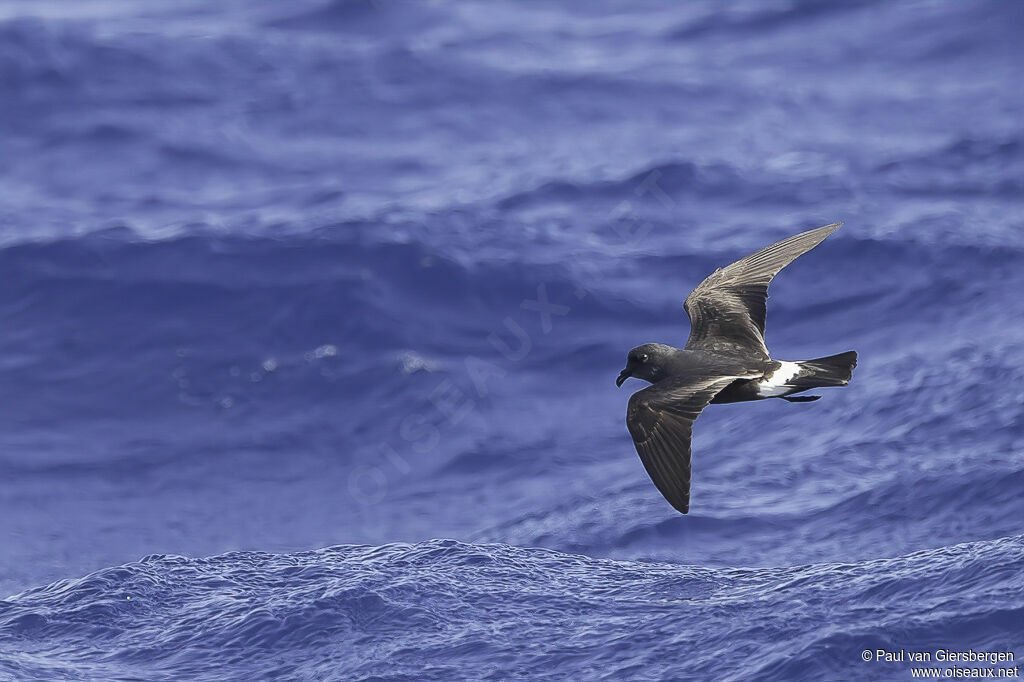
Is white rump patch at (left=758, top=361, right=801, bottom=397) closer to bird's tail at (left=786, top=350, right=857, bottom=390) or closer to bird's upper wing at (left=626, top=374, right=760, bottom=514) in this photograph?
bird's tail at (left=786, top=350, right=857, bottom=390)

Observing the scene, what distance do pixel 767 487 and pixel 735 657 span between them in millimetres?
3439

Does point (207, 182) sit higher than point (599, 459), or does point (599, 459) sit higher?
point (207, 182)

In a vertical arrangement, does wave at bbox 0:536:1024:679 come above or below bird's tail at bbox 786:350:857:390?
below

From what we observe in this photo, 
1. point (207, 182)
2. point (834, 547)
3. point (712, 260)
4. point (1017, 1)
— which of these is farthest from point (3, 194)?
point (1017, 1)

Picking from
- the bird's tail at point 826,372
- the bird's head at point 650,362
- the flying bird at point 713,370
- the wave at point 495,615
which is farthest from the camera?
the bird's head at point 650,362

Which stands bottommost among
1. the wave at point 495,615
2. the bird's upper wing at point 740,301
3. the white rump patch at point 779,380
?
the wave at point 495,615

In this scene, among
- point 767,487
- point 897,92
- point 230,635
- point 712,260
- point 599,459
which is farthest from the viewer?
point 897,92

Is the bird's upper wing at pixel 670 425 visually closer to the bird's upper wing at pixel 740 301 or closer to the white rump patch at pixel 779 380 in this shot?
the white rump patch at pixel 779 380

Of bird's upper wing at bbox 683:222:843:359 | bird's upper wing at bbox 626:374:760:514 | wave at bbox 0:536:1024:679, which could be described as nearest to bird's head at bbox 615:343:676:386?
bird's upper wing at bbox 626:374:760:514

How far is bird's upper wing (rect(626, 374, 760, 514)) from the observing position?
6902 mm

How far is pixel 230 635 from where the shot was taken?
841 cm

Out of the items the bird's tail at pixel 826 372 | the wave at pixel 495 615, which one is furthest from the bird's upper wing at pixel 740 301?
the wave at pixel 495 615

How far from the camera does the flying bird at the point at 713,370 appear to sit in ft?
23.4

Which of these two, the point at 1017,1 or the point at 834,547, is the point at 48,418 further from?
the point at 1017,1
